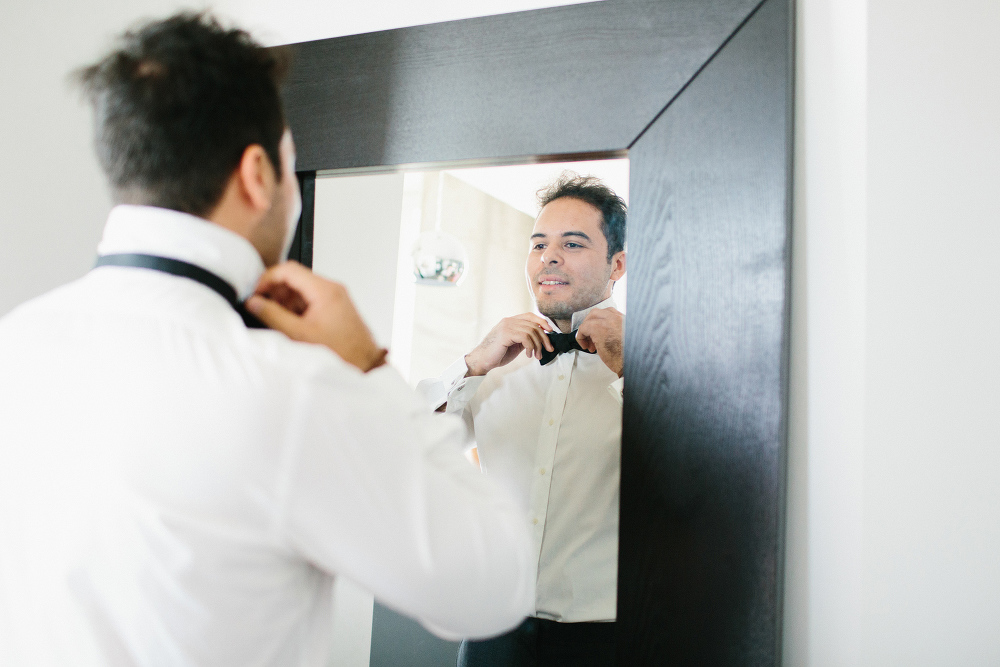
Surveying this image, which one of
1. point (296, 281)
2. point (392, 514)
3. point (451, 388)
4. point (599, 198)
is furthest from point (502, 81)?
point (392, 514)

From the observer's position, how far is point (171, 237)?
59 centimetres

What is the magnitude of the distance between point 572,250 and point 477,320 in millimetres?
164

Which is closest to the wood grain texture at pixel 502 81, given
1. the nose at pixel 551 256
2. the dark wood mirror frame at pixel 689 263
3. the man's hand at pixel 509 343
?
the dark wood mirror frame at pixel 689 263

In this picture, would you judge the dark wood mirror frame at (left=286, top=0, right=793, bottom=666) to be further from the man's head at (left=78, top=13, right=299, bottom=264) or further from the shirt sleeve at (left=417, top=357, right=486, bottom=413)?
the man's head at (left=78, top=13, right=299, bottom=264)

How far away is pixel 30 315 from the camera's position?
589mm

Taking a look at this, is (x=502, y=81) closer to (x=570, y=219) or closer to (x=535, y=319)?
(x=570, y=219)

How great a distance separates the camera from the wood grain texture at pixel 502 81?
0.96 metres

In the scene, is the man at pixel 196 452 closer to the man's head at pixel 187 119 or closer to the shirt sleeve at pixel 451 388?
the man's head at pixel 187 119

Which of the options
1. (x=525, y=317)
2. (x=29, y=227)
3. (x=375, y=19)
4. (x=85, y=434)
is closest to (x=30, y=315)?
(x=85, y=434)

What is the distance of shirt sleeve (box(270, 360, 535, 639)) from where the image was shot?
0.52 metres

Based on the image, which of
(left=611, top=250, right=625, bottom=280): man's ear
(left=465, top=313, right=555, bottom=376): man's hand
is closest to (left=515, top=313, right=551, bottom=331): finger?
(left=465, top=313, right=555, bottom=376): man's hand

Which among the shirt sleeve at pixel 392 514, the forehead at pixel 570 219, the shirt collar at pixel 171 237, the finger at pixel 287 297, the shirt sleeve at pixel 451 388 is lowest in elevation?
the shirt sleeve at pixel 392 514

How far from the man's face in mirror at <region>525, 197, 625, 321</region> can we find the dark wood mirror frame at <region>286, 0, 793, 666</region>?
0.20 feet

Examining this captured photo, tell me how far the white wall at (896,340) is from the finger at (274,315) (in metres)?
0.58
